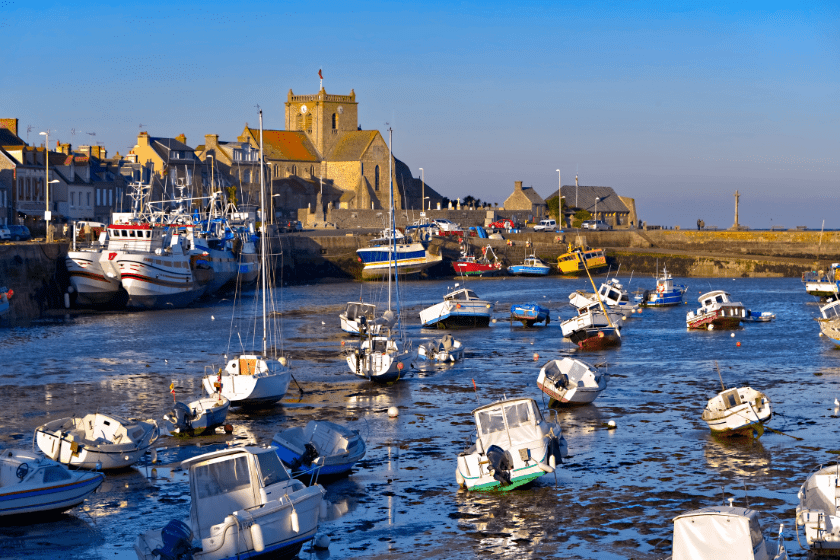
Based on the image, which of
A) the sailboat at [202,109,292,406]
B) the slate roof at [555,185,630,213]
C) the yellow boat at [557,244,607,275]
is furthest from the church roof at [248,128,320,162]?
Answer: the sailboat at [202,109,292,406]

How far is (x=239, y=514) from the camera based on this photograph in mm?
13883

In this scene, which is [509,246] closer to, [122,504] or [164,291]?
[164,291]

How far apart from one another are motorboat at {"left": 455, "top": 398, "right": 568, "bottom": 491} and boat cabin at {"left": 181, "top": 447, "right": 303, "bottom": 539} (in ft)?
16.4

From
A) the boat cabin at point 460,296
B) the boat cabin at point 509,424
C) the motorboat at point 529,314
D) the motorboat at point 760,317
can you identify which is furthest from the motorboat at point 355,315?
the boat cabin at point 509,424

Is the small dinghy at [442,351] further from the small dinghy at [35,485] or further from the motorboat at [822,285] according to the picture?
the motorboat at [822,285]

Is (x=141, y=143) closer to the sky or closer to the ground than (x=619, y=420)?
closer to the sky

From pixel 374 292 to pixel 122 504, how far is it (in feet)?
165

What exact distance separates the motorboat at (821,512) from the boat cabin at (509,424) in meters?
5.24

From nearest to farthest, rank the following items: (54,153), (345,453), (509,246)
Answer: (345,453), (54,153), (509,246)

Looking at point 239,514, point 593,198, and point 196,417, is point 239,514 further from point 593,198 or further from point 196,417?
point 593,198

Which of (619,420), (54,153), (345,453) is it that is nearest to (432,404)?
(619,420)

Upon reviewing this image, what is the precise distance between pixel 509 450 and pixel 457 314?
2791cm

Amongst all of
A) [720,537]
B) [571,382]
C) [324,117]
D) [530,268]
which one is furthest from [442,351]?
[324,117]

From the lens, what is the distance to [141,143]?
9350 cm
